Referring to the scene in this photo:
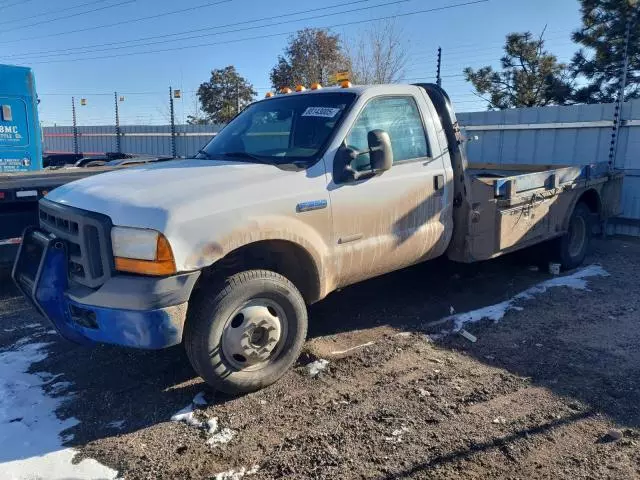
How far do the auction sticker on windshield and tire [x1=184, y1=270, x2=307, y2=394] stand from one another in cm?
144

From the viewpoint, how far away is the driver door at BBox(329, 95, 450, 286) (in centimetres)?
438

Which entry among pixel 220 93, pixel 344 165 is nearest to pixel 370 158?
pixel 344 165

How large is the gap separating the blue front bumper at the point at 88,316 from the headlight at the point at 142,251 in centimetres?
25

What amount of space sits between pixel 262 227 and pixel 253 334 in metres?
0.75

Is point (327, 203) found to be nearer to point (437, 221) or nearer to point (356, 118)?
point (356, 118)

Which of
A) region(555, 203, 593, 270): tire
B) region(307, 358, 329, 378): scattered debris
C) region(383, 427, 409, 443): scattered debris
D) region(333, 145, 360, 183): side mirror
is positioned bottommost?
region(307, 358, 329, 378): scattered debris

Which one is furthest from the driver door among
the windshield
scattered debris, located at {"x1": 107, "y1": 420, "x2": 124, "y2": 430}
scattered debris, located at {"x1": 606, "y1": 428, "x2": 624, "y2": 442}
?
scattered debris, located at {"x1": 606, "y1": 428, "x2": 624, "y2": 442}

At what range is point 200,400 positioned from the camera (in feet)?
12.6

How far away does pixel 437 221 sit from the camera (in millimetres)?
5129

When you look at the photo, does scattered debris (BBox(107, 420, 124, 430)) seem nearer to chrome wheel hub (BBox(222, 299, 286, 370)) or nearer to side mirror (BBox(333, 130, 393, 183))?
chrome wheel hub (BBox(222, 299, 286, 370))

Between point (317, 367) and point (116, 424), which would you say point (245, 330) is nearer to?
point (317, 367)

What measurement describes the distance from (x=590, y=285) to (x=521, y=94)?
55.0ft

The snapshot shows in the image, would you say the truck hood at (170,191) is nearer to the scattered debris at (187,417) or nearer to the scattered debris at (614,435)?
the scattered debris at (187,417)

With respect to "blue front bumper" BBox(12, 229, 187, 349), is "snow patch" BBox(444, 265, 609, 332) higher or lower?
lower
